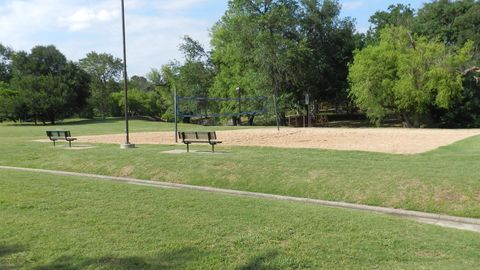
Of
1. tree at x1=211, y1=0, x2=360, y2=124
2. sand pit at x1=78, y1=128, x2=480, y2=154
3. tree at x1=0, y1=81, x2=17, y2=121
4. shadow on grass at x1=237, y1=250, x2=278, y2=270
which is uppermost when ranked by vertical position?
tree at x1=211, y1=0, x2=360, y2=124

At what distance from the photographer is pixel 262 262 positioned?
4258 mm

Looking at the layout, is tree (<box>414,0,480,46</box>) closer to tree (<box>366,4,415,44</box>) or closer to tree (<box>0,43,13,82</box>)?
tree (<box>366,4,415,44</box>)

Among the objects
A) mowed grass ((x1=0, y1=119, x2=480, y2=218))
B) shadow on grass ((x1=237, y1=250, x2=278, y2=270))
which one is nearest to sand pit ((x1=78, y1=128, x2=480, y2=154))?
mowed grass ((x1=0, y1=119, x2=480, y2=218))

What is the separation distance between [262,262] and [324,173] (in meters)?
5.41

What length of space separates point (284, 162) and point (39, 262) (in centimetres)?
720

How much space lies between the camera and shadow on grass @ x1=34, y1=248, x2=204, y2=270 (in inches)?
165

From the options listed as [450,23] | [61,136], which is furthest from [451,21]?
[61,136]

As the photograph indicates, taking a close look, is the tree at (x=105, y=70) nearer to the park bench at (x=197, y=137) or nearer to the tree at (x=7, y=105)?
the tree at (x=7, y=105)

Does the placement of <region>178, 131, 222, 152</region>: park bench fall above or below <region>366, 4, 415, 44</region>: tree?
below

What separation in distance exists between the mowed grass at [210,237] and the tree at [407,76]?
3033 cm

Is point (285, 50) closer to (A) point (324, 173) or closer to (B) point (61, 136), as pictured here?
(B) point (61, 136)

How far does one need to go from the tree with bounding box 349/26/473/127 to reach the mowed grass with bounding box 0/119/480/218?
23.4 metres

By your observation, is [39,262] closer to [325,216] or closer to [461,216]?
[325,216]

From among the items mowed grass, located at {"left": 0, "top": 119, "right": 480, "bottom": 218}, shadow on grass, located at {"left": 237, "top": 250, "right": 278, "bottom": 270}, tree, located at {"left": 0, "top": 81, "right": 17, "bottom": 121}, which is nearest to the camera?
shadow on grass, located at {"left": 237, "top": 250, "right": 278, "bottom": 270}
